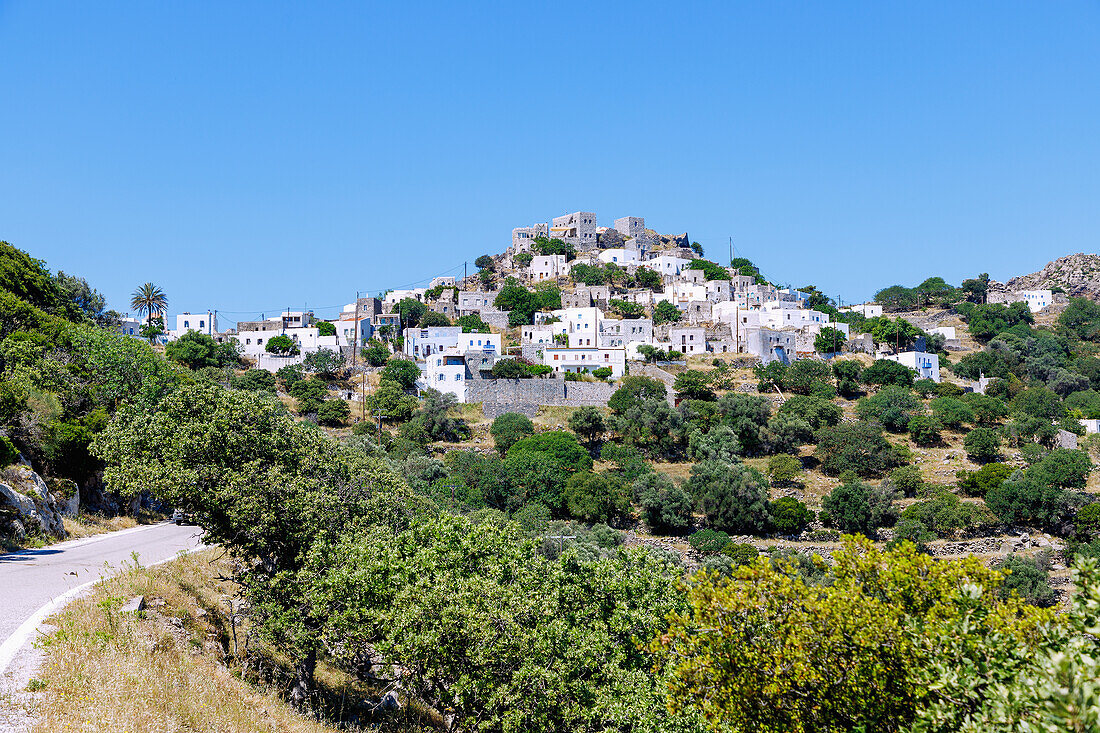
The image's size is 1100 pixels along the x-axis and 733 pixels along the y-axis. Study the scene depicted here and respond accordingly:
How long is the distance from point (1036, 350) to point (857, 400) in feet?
79.7

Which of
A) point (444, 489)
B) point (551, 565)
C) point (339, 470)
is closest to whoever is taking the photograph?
point (551, 565)

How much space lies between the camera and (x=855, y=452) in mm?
55031

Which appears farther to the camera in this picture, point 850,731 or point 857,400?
point 857,400

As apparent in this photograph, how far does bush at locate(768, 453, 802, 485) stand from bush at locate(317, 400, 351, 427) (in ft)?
104

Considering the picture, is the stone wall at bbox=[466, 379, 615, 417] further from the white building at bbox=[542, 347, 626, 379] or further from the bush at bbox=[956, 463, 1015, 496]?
the bush at bbox=[956, 463, 1015, 496]

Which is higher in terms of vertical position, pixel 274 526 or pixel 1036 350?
pixel 1036 350

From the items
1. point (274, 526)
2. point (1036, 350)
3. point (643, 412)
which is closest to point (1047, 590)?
point (643, 412)

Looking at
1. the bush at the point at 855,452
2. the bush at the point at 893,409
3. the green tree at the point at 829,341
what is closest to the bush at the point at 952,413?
the bush at the point at 893,409

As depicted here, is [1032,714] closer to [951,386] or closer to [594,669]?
[594,669]

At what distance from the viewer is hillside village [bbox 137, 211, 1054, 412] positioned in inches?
2913

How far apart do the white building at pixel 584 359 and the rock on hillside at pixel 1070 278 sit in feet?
A: 245

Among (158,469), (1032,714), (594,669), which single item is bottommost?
(594,669)

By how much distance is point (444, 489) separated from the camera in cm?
4475

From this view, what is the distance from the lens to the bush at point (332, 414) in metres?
61.9
